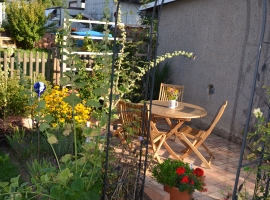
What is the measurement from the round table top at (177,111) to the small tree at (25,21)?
1290 centimetres

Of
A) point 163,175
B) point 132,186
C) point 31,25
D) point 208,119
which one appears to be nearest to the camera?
point 132,186

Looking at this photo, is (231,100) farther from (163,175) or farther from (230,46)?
(163,175)

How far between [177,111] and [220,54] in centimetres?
215

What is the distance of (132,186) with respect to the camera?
331cm

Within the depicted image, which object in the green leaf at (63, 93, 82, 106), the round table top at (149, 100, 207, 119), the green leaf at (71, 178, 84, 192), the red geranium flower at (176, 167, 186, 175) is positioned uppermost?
the green leaf at (63, 93, 82, 106)

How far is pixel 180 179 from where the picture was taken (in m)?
3.53

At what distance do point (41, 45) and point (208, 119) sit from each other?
13.8 m

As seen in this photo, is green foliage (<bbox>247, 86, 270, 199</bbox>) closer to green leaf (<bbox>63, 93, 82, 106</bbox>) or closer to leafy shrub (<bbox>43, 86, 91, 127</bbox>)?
green leaf (<bbox>63, 93, 82, 106</bbox>)

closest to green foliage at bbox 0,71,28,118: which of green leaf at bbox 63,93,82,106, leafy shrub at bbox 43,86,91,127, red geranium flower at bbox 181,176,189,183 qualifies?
leafy shrub at bbox 43,86,91,127

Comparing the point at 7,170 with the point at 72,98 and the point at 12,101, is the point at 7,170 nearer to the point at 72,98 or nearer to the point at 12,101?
the point at 72,98

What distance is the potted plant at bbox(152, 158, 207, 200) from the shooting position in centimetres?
345

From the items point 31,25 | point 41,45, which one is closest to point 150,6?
point 31,25

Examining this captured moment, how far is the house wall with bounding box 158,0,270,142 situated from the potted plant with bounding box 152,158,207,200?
284 cm

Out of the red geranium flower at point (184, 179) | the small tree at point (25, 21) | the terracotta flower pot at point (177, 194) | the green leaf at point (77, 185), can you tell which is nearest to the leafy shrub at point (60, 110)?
the terracotta flower pot at point (177, 194)
